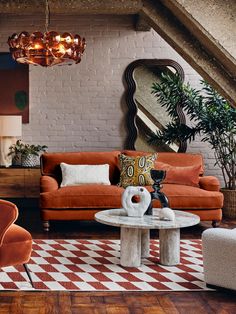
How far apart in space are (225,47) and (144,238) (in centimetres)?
190

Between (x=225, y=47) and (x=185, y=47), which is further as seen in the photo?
(x=185, y=47)

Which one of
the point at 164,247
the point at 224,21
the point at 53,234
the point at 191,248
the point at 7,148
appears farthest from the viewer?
the point at 7,148

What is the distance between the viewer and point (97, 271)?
480 centimetres

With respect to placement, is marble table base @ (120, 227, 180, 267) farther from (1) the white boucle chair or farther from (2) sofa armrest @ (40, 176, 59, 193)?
(2) sofa armrest @ (40, 176, 59, 193)

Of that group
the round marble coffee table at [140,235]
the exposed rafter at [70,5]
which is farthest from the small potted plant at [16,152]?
the round marble coffee table at [140,235]

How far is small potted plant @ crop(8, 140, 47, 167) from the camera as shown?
762 centimetres

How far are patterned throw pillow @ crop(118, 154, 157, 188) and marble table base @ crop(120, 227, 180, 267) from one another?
1599 millimetres

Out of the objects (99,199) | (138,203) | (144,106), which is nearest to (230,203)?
(144,106)

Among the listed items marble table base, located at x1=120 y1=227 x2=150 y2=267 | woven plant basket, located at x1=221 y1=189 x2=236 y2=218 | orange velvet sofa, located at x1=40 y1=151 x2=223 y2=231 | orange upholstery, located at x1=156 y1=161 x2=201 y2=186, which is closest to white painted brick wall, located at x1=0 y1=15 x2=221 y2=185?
woven plant basket, located at x1=221 y1=189 x2=236 y2=218

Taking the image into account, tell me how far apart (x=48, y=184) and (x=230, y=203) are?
7.84 ft

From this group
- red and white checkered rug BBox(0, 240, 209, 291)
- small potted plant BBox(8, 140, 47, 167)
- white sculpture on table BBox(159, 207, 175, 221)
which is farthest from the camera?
small potted plant BBox(8, 140, 47, 167)

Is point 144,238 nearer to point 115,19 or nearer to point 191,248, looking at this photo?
point 191,248

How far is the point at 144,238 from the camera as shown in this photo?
5297mm

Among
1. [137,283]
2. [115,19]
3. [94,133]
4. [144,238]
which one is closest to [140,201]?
[144,238]
